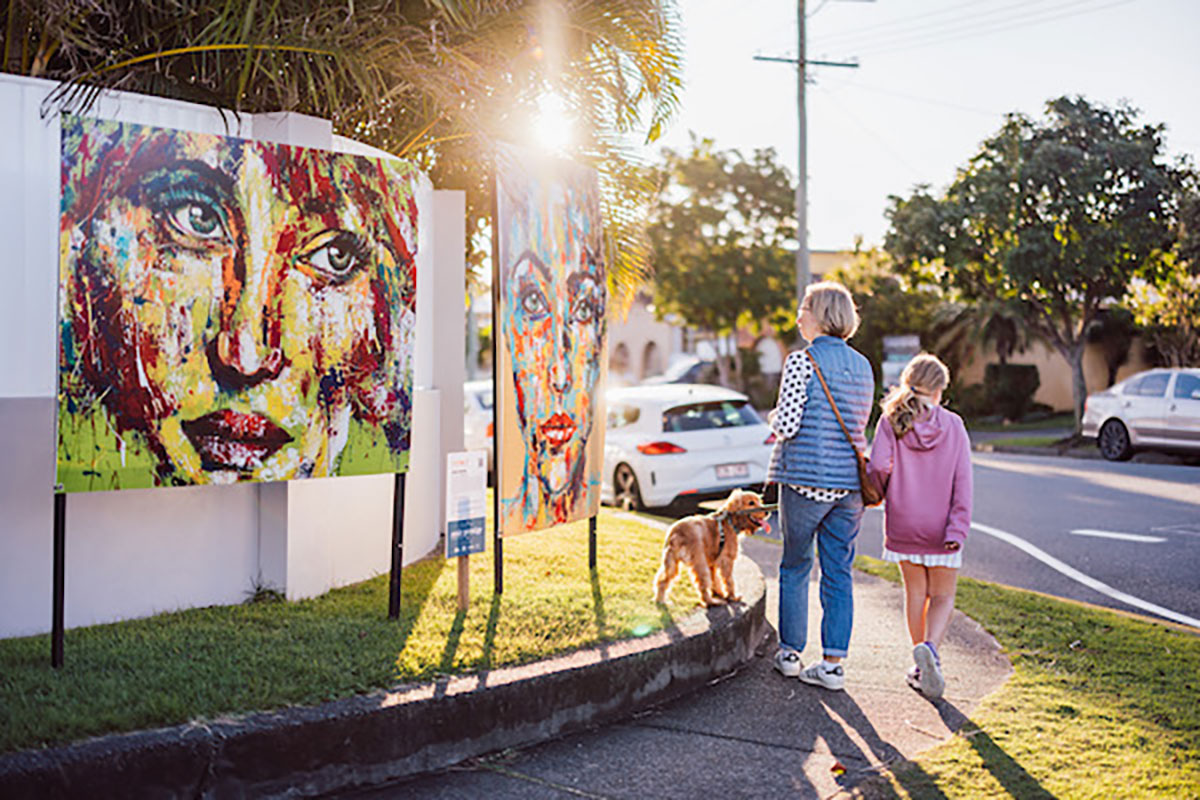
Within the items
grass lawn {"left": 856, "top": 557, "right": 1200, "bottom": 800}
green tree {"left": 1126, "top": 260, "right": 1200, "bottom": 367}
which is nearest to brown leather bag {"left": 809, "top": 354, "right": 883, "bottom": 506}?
grass lawn {"left": 856, "top": 557, "right": 1200, "bottom": 800}

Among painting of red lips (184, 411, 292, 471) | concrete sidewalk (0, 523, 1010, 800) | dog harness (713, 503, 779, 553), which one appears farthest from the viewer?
dog harness (713, 503, 779, 553)

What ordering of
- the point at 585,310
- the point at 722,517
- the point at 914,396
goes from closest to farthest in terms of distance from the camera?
the point at 914,396 → the point at 722,517 → the point at 585,310

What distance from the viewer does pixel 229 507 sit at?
20.1 ft

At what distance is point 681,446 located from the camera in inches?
471

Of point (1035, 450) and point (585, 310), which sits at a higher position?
point (585, 310)

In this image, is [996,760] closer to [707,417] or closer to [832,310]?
[832,310]

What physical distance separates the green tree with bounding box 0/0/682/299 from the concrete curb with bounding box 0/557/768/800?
3.25 meters

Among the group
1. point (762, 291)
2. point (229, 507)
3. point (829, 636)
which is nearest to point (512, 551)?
point (229, 507)

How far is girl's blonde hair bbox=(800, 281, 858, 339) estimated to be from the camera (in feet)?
18.3

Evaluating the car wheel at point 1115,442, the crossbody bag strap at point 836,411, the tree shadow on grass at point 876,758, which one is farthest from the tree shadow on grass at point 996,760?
the car wheel at point 1115,442

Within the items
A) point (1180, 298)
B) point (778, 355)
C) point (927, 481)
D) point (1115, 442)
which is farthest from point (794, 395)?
point (778, 355)

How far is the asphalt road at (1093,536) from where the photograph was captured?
851 centimetres

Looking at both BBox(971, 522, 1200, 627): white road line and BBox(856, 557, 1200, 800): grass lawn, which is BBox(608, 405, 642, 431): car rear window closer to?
BBox(971, 522, 1200, 627): white road line

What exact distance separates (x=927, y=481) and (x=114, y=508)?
4061mm
